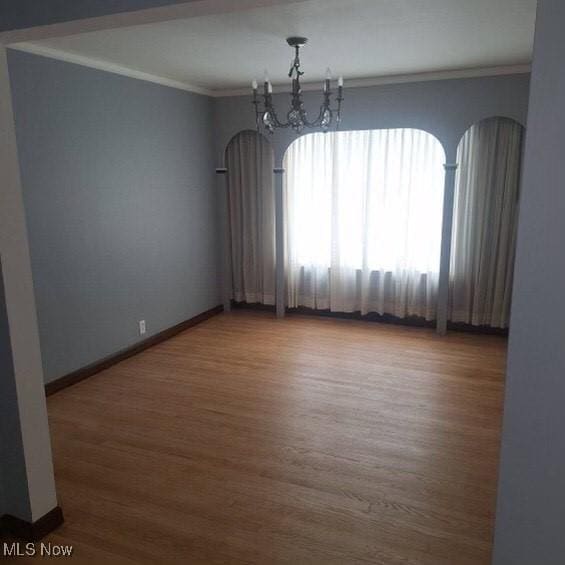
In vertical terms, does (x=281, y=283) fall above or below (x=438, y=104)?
below

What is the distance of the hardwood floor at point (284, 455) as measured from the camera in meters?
2.22

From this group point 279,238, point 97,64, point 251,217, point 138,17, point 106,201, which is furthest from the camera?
point 251,217

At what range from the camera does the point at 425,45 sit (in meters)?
3.52

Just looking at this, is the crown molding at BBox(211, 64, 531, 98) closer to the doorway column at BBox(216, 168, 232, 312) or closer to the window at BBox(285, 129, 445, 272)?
the window at BBox(285, 129, 445, 272)

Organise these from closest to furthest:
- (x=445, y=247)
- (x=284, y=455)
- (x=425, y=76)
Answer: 1. (x=284, y=455)
2. (x=425, y=76)
3. (x=445, y=247)

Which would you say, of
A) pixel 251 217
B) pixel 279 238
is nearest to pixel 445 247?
pixel 279 238

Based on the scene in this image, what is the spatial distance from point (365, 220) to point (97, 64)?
293 cm

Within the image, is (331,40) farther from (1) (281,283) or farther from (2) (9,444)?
(2) (9,444)

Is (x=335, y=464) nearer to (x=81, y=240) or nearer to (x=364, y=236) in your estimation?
(x=81, y=240)

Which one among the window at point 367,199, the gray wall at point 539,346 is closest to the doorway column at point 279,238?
the window at point 367,199

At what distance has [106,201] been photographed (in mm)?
4070

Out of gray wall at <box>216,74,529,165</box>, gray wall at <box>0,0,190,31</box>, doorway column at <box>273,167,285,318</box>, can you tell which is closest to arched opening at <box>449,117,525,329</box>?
gray wall at <box>216,74,529,165</box>

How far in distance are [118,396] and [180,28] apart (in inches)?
101

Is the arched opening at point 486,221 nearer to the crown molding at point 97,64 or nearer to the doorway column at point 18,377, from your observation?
the crown molding at point 97,64
